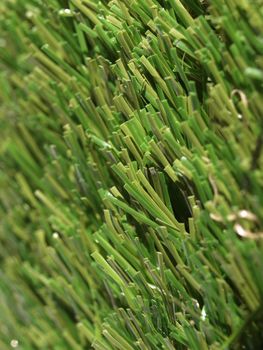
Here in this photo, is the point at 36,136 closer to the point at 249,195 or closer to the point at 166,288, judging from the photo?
the point at 166,288

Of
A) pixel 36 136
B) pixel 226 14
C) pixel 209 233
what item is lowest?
pixel 209 233

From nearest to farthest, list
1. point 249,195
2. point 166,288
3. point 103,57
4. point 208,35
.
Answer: point 249,195
point 208,35
point 166,288
point 103,57

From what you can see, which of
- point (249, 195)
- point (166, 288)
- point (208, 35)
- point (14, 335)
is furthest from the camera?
point (14, 335)

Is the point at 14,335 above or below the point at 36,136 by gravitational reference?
below

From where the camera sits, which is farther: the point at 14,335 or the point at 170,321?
the point at 14,335

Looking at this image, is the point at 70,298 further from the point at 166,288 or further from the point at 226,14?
the point at 226,14

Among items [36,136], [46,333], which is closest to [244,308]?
[46,333]

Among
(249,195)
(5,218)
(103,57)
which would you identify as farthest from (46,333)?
(249,195)
